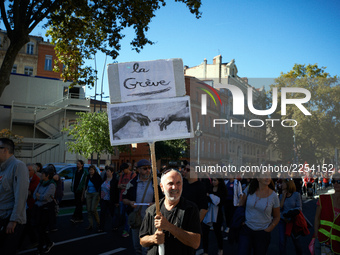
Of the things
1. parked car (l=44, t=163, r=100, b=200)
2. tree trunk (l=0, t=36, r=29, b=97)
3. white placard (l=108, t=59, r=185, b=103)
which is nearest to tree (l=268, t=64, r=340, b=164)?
parked car (l=44, t=163, r=100, b=200)

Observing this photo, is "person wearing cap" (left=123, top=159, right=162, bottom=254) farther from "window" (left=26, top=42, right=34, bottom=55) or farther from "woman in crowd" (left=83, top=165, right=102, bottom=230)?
"window" (left=26, top=42, right=34, bottom=55)

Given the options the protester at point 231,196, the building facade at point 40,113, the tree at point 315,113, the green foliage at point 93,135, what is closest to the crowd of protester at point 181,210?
the protester at point 231,196

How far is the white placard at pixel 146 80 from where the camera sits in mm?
3709

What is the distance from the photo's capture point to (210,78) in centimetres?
6462

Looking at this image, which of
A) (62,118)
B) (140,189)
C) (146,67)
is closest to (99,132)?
(62,118)

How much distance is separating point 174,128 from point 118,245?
5.49 meters

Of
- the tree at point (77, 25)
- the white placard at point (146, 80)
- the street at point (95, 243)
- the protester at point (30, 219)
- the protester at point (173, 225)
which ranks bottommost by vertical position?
the street at point (95, 243)

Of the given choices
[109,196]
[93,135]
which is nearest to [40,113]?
[93,135]

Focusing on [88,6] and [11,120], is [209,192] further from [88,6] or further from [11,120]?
[11,120]

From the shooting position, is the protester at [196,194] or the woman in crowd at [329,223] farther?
the protester at [196,194]

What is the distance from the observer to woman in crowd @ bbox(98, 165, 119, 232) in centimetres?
995

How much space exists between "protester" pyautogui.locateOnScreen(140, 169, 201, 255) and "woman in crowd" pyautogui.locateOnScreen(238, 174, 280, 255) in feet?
7.44

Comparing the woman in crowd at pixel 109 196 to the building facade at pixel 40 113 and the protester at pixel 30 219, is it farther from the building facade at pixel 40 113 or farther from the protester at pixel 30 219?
the building facade at pixel 40 113

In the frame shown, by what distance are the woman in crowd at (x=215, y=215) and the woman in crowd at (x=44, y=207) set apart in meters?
3.09
